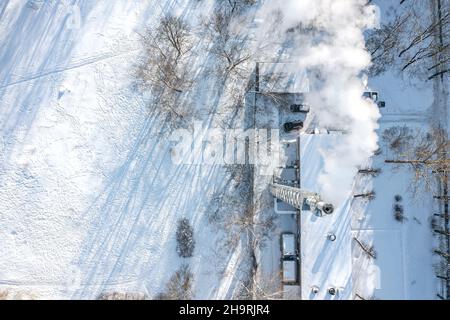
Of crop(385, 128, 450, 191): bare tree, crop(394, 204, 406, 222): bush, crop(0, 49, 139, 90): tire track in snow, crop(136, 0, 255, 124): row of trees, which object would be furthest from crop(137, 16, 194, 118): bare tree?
crop(394, 204, 406, 222): bush

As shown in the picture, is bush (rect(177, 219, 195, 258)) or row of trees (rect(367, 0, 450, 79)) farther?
row of trees (rect(367, 0, 450, 79))

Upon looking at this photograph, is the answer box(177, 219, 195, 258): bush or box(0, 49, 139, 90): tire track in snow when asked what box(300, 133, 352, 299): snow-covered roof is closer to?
box(177, 219, 195, 258): bush

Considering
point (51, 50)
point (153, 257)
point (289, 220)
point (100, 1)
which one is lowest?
point (153, 257)

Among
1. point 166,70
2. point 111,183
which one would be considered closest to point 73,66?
point 166,70

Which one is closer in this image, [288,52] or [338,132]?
[338,132]

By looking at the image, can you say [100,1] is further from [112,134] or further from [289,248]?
[289,248]

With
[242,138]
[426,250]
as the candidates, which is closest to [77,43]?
[242,138]

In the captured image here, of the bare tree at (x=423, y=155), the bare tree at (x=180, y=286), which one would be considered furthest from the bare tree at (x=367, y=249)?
the bare tree at (x=180, y=286)
